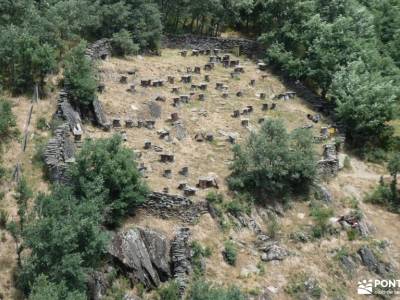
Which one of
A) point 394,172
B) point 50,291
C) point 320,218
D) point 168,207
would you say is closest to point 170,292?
point 168,207

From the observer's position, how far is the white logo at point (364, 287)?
2768cm

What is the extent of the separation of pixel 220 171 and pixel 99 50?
1277 cm

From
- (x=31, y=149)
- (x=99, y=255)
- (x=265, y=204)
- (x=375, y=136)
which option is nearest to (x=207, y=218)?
(x=265, y=204)

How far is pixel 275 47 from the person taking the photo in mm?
43969

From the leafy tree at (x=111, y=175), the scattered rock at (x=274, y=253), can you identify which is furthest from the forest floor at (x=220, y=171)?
the leafy tree at (x=111, y=175)

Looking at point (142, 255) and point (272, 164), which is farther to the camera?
point (272, 164)

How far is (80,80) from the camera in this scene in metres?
32.8

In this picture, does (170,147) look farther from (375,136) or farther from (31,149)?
(375,136)

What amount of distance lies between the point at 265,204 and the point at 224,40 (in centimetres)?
1949

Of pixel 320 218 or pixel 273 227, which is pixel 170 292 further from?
pixel 320 218

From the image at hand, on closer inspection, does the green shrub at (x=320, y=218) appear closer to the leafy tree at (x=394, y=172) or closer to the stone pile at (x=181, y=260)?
the leafy tree at (x=394, y=172)

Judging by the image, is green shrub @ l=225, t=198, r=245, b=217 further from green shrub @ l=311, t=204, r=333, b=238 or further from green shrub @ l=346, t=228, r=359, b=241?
green shrub @ l=346, t=228, r=359, b=241

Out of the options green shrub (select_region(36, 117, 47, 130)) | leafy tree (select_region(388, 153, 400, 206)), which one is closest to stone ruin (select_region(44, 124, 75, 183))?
green shrub (select_region(36, 117, 47, 130))

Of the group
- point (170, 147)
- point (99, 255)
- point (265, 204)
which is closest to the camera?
point (99, 255)
